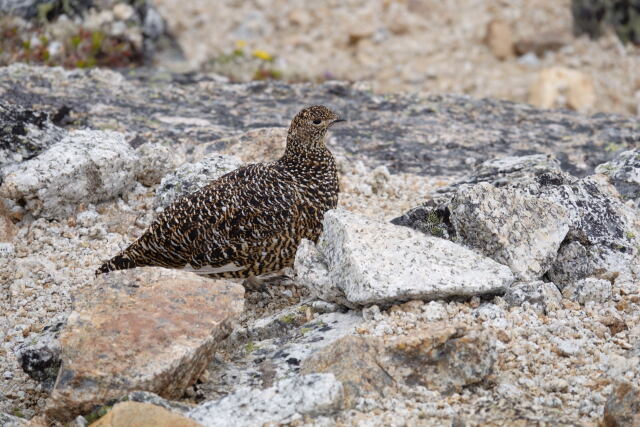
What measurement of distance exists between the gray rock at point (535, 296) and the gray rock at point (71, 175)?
337cm

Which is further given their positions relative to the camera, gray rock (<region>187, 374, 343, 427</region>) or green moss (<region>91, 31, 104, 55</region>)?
green moss (<region>91, 31, 104, 55</region>)

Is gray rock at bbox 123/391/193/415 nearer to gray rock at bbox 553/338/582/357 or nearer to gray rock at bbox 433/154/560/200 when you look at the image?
gray rock at bbox 553/338/582/357

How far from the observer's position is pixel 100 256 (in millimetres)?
5957

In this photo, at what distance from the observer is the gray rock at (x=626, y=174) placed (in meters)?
5.96

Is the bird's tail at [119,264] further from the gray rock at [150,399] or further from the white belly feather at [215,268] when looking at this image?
the gray rock at [150,399]

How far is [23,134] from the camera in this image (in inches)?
258

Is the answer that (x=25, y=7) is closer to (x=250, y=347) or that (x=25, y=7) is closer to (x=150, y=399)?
(x=250, y=347)

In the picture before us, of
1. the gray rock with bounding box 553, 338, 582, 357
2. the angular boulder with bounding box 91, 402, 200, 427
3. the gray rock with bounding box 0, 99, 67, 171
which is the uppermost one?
the gray rock with bounding box 0, 99, 67, 171

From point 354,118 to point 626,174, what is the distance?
341cm

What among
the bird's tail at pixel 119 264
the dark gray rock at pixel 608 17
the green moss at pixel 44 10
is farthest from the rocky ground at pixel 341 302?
the dark gray rock at pixel 608 17

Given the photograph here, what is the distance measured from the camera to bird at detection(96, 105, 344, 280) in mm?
5289

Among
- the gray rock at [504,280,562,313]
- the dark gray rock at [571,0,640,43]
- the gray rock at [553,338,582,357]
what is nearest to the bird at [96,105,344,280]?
the gray rock at [504,280,562,313]

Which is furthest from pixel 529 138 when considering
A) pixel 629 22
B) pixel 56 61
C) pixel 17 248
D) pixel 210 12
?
pixel 210 12

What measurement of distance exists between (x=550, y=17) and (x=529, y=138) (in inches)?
305
